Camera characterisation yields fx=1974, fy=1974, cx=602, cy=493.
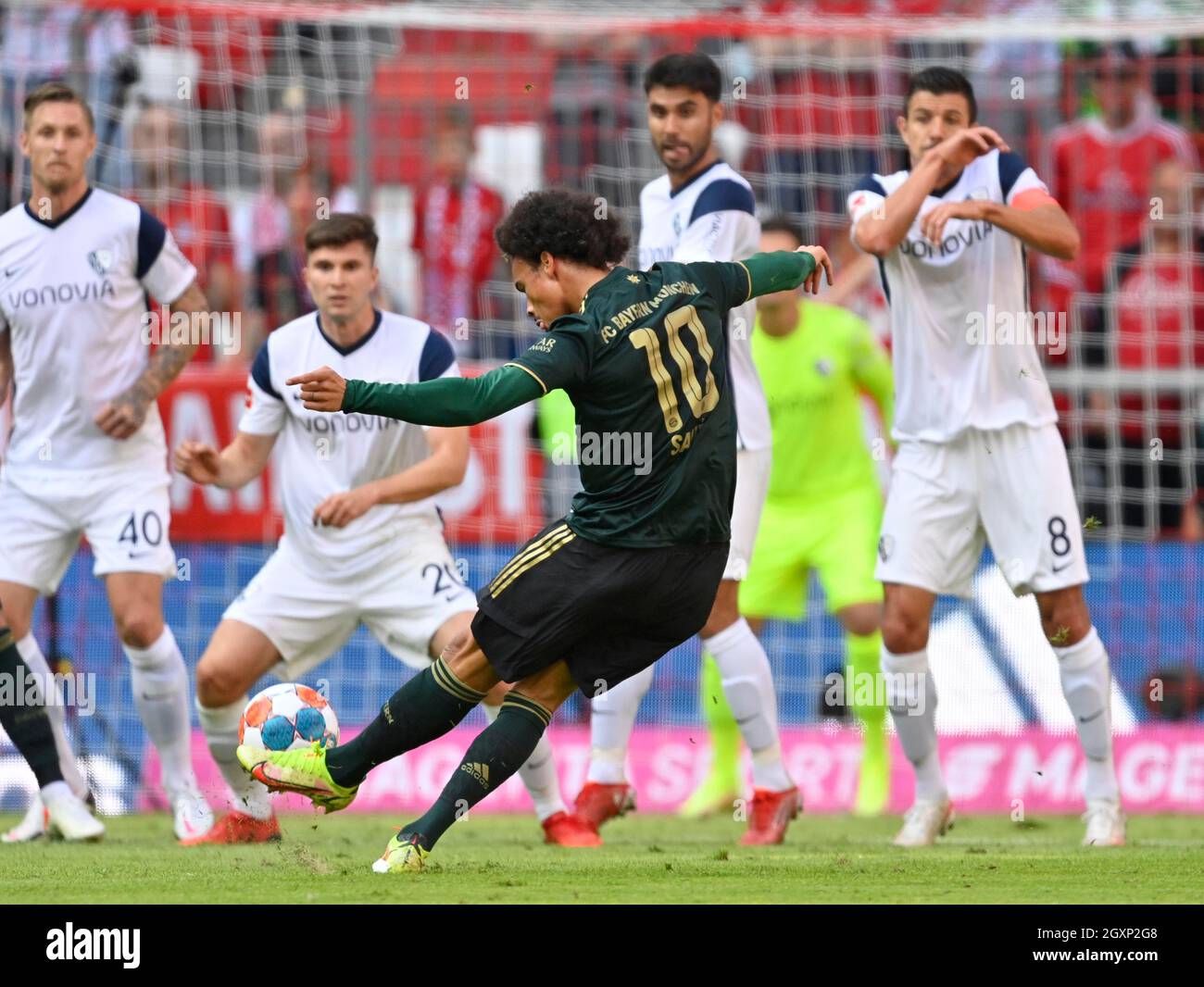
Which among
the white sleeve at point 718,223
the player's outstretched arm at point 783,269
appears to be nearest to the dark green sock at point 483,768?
the player's outstretched arm at point 783,269

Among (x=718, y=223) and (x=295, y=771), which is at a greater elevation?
(x=718, y=223)

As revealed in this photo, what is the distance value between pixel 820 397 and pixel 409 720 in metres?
4.62

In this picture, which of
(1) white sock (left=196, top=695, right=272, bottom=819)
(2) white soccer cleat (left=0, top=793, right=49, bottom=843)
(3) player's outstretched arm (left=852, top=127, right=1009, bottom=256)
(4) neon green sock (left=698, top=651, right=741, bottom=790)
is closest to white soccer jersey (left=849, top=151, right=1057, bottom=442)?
(3) player's outstretched arm (left=852, top=127, right=1009, bottom=256)

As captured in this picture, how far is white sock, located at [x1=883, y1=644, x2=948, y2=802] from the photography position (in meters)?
7.77

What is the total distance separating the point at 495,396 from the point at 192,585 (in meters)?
6.23

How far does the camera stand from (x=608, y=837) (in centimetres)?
839

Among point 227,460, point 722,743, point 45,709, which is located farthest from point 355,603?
point 722,743

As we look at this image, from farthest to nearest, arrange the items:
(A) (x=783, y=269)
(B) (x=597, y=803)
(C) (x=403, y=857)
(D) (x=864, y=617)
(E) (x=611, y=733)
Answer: (D) (x=864, y=617) < (E) (x=611, y=733) < (B) (x=597, y=803) < (A) (x=783, y=269) < (C) (x=403, y=857)

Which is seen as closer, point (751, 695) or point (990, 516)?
point (990, 516)

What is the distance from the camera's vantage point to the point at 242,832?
25.7 feet

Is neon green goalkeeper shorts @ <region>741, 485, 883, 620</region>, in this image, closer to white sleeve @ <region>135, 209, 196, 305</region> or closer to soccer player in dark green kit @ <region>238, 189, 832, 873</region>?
white sleeve @ <region>135, 209, 196, 305</region>

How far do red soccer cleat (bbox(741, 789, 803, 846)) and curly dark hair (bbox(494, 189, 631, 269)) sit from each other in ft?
8.82

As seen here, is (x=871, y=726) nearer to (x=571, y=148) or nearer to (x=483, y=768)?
(x=483, y=768)

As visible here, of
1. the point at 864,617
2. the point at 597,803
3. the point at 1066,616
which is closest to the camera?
the point at 1066,616
